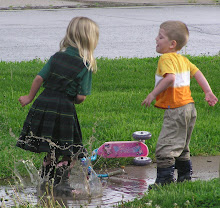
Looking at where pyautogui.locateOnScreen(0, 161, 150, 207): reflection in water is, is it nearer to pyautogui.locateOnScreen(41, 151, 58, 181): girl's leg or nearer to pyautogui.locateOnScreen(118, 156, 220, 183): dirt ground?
pyautogui.locateOnScreen(41, 151, 58, 181): girl's leg

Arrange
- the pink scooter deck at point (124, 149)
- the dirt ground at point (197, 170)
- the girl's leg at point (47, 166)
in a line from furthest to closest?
1. the pink scooter deck at point (124, 149)
2. the dirt ground at point (197, 170)
3. the girl's leg at point (47, 166)

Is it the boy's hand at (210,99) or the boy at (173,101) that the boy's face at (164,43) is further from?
the boy's hand at (210,99)

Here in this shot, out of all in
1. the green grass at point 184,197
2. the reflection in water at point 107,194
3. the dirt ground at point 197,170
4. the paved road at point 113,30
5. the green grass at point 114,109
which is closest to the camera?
the green grass at point 184,197

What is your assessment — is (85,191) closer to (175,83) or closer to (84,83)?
(84,83)

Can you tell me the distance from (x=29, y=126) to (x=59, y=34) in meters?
9.73

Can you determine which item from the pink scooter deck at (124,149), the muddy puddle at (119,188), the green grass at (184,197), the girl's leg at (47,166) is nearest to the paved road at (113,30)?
the pink scooter deck at (124,149)

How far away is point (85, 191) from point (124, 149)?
1.00m

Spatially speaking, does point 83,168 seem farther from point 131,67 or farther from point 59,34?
point 59,34

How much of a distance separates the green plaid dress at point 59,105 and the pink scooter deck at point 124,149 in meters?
0.85

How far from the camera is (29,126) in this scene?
458 centimetres

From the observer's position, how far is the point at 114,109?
7.29 m

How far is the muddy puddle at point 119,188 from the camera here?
14.1ft


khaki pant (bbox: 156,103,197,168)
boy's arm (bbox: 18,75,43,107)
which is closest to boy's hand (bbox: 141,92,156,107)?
khaki pant (bbox: 156,103,197,168)

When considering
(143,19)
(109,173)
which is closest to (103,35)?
(143,19)
